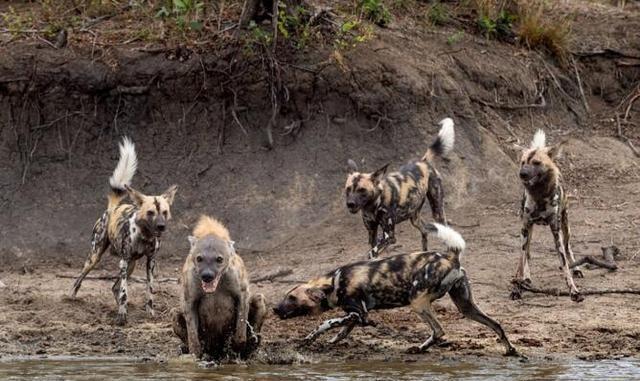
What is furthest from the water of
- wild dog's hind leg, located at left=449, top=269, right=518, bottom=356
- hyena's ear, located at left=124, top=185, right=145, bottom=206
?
hyena's ear, located at left=124, top=185, right=145, bottom=206


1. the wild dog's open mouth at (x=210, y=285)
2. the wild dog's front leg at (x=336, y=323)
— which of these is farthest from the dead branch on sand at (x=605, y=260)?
the wild dog's open mouth at (x=210, y=285)

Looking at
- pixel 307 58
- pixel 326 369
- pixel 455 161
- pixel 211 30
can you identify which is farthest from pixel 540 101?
pixel 326 369

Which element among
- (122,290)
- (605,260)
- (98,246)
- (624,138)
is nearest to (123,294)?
(122,290)

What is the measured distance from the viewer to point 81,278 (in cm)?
1098

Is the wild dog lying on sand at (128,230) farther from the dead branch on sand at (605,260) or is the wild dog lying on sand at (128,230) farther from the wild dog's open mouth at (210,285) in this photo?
the dead branch on sand at (605,260)

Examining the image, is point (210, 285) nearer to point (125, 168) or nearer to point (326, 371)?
point (326, 371)

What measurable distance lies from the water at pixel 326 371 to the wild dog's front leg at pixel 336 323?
37 centimetres

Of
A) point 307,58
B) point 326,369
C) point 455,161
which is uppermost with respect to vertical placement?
point 307,58

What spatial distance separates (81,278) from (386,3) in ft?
18.4

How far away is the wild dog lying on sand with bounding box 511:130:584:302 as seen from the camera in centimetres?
1061

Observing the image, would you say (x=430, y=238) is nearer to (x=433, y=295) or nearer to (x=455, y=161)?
(x=455, y=161)

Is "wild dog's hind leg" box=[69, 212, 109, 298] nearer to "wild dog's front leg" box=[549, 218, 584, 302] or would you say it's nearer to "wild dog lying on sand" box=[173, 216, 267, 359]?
"wild dog lying on sand" box=[173, 216, 267, 359]

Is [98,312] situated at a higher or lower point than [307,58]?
lower

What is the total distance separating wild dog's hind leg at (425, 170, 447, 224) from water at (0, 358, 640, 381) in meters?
3.22
